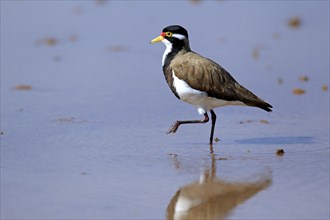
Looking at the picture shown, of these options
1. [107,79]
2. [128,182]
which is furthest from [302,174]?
[107,79]

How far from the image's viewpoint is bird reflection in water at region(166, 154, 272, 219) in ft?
23.3

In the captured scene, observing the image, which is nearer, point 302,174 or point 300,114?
point 302,174

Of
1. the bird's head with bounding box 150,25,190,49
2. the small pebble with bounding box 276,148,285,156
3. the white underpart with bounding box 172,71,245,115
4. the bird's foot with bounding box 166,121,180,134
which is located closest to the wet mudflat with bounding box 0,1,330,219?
the small pebble with bounding box 276,148,285,156

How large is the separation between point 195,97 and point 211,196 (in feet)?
6.76

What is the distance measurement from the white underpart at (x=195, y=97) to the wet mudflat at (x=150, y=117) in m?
0.37

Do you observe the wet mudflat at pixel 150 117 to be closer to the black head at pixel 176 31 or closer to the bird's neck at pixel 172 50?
the bird's neck at pixel 172 50

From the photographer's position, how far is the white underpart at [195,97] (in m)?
9.36

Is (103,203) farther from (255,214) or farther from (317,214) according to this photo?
(317,214)

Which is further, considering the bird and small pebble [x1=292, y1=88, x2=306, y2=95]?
small pebble [x1=292, y1=88, x2=306, y2=95]

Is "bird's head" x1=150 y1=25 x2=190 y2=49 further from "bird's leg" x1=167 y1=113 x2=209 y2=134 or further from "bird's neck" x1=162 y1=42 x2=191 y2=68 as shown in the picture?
"bird's leg" x1=167 y1=113 x2=209 y2=134

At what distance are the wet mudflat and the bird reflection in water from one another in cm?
2

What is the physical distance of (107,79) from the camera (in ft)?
38.8

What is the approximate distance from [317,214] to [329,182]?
88cm

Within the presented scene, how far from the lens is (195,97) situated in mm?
9422
